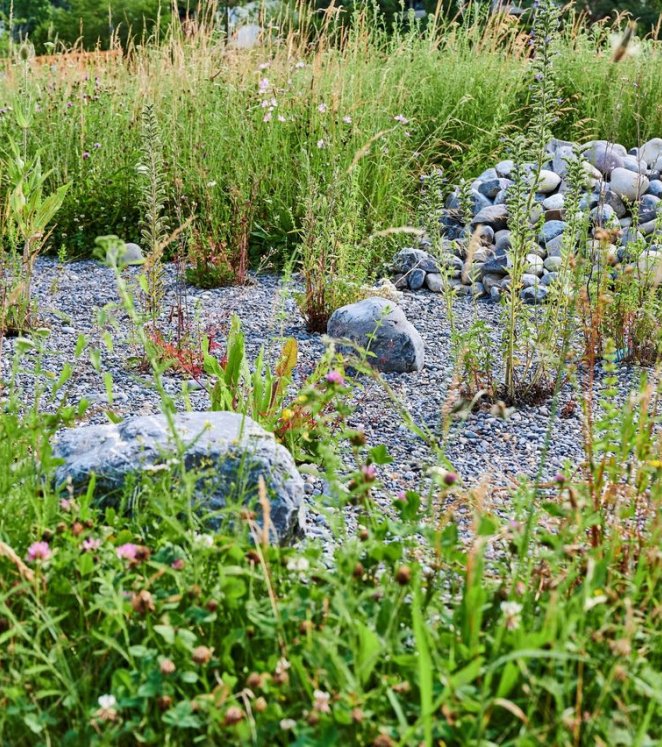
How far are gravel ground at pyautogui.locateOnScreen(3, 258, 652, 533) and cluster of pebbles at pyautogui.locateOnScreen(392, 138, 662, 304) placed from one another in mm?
227

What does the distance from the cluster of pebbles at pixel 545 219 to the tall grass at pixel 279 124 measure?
28cm

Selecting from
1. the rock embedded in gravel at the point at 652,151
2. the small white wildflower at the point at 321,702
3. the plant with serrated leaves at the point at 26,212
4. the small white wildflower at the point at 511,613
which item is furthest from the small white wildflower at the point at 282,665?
the rock embedded in gravel at the point at 652,151

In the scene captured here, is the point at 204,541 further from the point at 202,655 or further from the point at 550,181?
the point at 550,181

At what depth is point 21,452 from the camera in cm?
260

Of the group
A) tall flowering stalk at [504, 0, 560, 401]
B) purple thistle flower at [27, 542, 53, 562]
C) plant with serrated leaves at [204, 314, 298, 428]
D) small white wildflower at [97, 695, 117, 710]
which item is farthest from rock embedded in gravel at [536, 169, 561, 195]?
small white wildflower at [97, 695, 117, 710]

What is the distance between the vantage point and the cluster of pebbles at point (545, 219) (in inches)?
213

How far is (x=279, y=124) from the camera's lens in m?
6.56

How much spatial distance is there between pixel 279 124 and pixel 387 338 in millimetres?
2903

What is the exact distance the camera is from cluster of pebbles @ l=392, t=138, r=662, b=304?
17.7 ft

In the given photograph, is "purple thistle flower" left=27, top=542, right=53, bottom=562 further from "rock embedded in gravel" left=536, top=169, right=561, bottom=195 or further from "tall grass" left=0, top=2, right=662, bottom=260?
"rock embedded in gravel" left=536, top=169, right=561, bottom=195

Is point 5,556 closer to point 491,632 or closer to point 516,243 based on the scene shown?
point 491,632

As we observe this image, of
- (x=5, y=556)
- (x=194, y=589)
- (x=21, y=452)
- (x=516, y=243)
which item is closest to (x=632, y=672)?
(x=194, y=589)

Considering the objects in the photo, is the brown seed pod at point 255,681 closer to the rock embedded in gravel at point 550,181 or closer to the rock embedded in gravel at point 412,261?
the rock embedded in gravel at point 412,261

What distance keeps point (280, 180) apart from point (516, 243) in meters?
2.89
